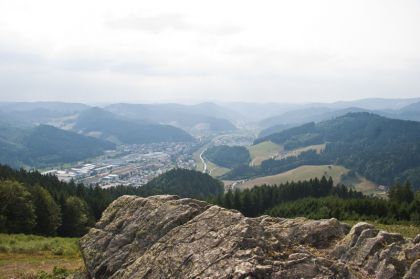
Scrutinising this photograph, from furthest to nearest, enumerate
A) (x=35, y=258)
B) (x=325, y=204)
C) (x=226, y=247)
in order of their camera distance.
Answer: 1. (x=325, y=204)
2. (x=35, y=258)
3. (x=226, y=247)

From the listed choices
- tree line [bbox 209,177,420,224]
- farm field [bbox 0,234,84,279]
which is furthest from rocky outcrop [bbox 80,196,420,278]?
tree line [bbox 209,177,420,224]

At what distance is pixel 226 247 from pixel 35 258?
25.0 meters

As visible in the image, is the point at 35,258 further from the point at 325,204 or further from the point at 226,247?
the point at 325,204

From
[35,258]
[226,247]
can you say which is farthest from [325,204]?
[226,247]

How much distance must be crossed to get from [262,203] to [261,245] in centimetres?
11292

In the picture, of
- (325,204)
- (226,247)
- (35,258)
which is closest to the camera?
(226,247)

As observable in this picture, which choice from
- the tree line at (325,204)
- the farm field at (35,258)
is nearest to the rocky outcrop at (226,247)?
the farm field at (35,258)

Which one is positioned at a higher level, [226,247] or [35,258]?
[226,247]

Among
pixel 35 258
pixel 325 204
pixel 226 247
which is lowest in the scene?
pixel 325 204

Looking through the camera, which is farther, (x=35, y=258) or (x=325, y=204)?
(x=325, y=204)

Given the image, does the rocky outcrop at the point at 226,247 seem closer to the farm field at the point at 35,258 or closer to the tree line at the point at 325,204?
the farm field at the point at 35,258

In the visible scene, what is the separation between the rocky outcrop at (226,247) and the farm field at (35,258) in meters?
6.07

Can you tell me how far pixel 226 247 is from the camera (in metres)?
16.3

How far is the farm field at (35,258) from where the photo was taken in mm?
28141
